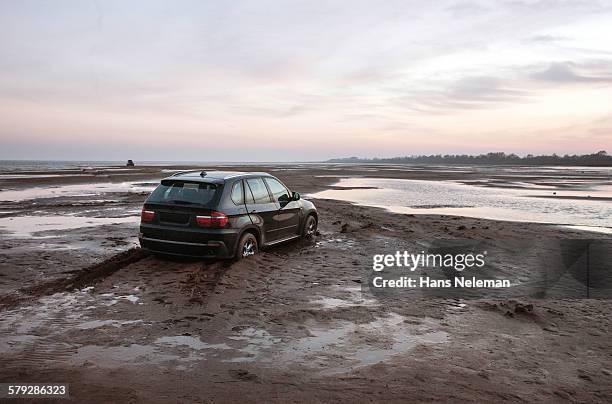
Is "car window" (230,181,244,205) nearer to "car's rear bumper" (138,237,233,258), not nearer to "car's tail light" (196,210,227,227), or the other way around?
"car's tail light" (196,210,227,227)

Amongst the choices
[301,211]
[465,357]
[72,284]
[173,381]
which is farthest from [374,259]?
[173,381]

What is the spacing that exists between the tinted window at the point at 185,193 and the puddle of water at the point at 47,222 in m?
5.43

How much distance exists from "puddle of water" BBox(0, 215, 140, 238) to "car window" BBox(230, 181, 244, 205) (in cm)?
640

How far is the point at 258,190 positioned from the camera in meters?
9.51

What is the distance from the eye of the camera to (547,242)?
12.1 meters

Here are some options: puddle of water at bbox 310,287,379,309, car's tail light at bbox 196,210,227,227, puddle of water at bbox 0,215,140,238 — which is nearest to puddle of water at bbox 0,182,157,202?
puddle of water at bbox 0,215,140,238

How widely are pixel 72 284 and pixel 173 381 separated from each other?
407 centimetres

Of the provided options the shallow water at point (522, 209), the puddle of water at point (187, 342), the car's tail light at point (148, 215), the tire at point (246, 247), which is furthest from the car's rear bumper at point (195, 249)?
the shallow water at point (522, 209)

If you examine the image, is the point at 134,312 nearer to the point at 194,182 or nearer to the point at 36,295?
the point at 36,295

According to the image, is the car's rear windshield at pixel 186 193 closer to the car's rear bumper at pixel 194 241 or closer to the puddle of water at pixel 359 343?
the car's rear bumper at pixel 194 241

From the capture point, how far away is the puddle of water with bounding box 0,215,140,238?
42.1 feet

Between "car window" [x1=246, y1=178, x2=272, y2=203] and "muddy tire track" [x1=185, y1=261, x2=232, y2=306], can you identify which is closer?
"muddy tire track" [x1=185, y1=261, x2=232, y2=306]

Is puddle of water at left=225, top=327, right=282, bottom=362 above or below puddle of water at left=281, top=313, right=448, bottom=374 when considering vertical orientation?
above

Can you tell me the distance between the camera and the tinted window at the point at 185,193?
325 inches
